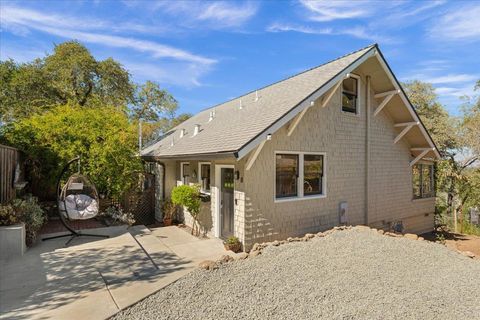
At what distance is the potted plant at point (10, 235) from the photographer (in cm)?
598

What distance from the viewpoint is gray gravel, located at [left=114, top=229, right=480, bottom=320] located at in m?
4.05

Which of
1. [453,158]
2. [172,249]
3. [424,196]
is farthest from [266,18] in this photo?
[453,158]

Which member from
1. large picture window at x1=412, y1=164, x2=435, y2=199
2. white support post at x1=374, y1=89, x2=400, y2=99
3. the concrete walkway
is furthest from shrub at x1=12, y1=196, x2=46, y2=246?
large picture window at x1=412, y1=164, x2=435, y2=199

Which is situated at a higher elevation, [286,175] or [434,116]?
[434,116]

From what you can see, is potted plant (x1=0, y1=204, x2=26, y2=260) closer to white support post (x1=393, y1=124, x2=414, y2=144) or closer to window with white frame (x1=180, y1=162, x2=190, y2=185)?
window with white frame (x1=180, y1=162, x2=190, y2=185)

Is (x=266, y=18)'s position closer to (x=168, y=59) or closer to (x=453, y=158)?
(x=168, y=59)

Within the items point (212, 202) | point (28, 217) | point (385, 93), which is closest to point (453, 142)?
point (385, 93)

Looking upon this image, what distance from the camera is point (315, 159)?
338 inches

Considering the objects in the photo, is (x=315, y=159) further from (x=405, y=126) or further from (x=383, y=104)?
(x=405, y=126)

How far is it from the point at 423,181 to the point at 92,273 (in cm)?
1401

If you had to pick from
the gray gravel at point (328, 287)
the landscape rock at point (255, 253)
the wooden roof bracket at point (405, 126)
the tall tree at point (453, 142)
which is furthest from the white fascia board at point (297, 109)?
the tall tree at point (453, 142)

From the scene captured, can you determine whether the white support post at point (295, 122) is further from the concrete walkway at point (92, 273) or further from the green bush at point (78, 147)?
the green bush at point (78, 147)

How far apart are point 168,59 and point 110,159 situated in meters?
8.34

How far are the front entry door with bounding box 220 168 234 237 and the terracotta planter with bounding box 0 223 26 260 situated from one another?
16.7ft
